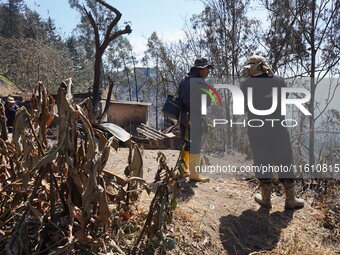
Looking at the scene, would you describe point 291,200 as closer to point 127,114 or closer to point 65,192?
point 65,192

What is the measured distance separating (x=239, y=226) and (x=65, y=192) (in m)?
1.94

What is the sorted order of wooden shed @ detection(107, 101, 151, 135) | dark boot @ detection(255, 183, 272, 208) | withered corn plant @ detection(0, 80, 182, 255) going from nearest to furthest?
withered corn plant @ detection(0, 80, 182, 255)
dark boot @ detection(255, 183, 272, 208)
wooden shed @ detection(107, 101, 151, 135)

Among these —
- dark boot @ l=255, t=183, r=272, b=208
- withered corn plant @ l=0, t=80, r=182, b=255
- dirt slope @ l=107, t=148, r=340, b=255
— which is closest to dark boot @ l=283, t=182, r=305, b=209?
dirt slope @ l=107, t=148, r=340, b=255

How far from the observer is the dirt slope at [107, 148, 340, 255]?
9.85 feet

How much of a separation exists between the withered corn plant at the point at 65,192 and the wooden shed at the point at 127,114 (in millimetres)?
14937

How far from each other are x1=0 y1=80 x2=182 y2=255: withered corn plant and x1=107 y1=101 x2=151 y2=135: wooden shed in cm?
1494

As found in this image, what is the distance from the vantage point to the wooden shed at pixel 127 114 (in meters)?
17.4

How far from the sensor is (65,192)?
2.26 meters

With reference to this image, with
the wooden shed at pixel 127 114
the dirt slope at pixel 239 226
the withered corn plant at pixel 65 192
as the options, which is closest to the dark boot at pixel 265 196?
the dirt slope at pixel 239 226

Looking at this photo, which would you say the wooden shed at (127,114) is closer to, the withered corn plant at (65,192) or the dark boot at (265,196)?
the dark boot at (265,196)

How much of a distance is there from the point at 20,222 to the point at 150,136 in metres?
9.99

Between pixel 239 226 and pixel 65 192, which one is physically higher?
Result: pixel 65 192

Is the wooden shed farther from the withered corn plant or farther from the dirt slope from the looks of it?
the withered corn plant

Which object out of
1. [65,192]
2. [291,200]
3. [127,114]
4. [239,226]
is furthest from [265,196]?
[127,114]
